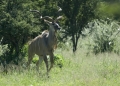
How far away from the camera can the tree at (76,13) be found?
60.6 feet

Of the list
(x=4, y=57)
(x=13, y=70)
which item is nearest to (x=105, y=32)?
(x=4, y=57)

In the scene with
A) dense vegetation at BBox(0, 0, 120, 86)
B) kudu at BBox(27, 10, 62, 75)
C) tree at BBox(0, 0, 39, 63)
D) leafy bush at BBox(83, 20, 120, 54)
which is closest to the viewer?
dense vegetation at BBox(0, 0, 120, 86)

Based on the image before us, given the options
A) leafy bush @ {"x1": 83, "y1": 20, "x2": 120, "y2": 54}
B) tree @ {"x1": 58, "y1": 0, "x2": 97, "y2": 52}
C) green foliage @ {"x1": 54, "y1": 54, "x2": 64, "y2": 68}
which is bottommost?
green foliage @ {"x1": 54, "y1": 54, "x2": 64, "y2": 68}

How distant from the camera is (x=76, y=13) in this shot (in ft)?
61.1

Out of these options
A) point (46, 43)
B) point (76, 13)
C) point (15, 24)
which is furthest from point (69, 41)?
point (46, 43)

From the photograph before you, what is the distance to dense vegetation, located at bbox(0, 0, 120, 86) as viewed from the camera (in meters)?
9.16

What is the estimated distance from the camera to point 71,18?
1905 cm

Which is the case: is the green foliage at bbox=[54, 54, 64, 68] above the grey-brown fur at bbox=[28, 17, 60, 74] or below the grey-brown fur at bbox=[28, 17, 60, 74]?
below

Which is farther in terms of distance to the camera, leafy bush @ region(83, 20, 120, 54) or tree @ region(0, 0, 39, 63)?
leafy bush @ region(83, 20, 120, 54)

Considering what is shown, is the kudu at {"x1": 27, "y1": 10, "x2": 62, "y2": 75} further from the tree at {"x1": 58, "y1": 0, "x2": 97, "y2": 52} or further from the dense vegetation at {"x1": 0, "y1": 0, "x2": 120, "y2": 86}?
the tree at {"x1": 58, "y1": 0, "x2": 97, "y2": 52}

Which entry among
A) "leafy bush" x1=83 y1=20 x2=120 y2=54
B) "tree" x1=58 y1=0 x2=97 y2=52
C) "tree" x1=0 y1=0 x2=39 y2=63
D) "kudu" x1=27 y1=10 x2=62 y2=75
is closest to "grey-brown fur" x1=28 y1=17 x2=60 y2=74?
"kudu" x1=27 y1=10 x2=62 y2=75

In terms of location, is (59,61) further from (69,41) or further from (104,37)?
(69,41)

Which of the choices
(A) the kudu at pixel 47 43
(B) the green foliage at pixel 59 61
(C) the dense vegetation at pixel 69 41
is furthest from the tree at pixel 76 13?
(A) the kudu at pixel 47 43

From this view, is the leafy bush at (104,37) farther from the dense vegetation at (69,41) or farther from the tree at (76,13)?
the tree at (76,13)
